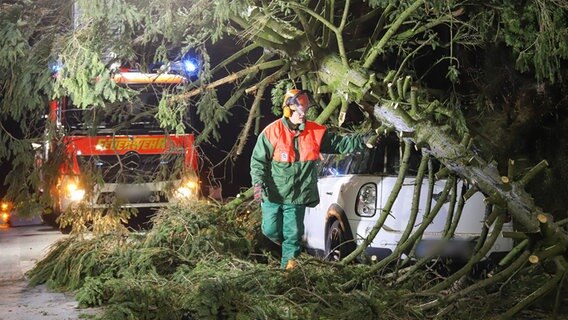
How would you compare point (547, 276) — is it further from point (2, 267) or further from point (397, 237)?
point (2, 267)

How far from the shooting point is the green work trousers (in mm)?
6863

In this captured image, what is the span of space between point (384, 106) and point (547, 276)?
2062 mm

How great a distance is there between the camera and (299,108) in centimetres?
689

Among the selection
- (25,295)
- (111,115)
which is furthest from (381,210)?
(111,115)

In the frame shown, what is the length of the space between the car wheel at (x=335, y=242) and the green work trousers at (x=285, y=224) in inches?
17.0

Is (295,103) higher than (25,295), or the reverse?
(295,103)

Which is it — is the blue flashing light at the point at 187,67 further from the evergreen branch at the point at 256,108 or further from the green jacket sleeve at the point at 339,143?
the green jacket sleeve at the point at 339,143

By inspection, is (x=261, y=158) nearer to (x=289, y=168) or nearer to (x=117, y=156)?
(x=289, y=168)

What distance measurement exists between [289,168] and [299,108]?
577 millimetres

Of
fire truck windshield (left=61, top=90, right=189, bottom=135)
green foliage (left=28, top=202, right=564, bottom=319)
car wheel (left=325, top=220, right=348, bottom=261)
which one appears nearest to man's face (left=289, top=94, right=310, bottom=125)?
car wheel (left=325, top=220, right=348, bottom=261)

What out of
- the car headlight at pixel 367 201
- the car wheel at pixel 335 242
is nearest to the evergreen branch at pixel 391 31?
the car headlight at pixel 367 201

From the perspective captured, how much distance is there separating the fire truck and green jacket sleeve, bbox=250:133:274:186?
1.61 meters

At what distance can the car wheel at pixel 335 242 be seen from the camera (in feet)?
23.6

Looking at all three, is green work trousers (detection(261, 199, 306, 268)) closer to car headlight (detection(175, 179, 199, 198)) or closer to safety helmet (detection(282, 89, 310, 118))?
safety helmet (detection(282, 89, 310, 118))
